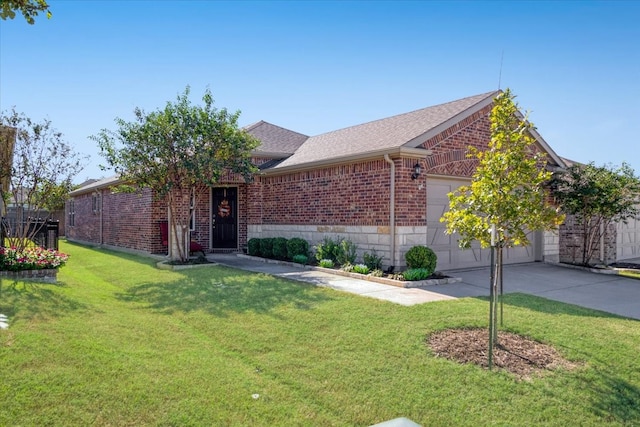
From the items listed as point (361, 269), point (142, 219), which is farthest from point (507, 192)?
point (142, 219)

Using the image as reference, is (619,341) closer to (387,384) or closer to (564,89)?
(387,384)

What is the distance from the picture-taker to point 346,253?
10625 millimetres

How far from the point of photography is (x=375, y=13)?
33.3 feet

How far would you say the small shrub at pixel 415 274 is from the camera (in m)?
8.80

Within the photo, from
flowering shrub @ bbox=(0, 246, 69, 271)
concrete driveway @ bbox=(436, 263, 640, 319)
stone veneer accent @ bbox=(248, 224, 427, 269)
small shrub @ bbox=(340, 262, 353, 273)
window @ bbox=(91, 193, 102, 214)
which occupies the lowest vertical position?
concrete driveway @ bbox=(436, 263, 640, 319)

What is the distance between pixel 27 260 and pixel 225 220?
7.51m

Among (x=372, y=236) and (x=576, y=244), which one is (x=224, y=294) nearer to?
(x=372, y=236)

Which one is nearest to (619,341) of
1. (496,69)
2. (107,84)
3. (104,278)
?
(496,69)

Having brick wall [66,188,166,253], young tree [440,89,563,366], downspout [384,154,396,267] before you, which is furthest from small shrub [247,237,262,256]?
young tree [440,89,563,366]

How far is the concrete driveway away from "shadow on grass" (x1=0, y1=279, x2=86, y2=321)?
6.25 metres

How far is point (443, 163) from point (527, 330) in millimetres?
5693

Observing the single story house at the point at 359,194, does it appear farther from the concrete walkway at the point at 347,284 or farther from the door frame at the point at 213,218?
the concrete walkway at the point at 347,284

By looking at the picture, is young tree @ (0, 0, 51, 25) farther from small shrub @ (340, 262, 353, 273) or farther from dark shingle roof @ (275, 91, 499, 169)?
small shrub @ (340, 262, 353, 273)

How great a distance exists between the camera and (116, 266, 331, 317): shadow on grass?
666 cm
